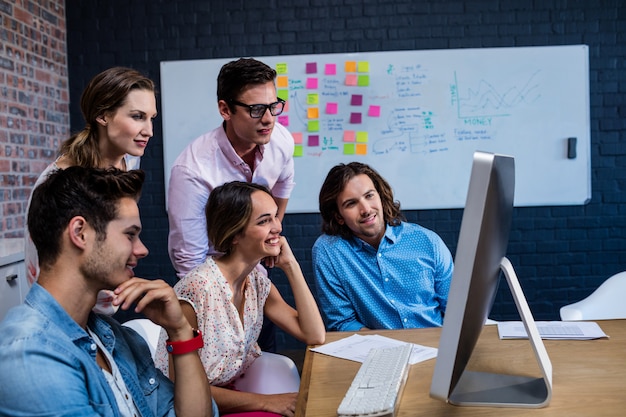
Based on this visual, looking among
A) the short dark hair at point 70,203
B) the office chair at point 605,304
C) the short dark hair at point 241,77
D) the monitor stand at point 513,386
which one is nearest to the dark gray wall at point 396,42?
the office chair at point 605,304

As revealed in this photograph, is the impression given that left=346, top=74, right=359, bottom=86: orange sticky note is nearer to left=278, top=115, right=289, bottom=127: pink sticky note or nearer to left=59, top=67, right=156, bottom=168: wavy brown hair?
left=278, top=115, right=289, bottom=127: pink sticky note

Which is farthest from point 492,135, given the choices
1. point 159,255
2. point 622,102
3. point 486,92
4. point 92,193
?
point 92,193

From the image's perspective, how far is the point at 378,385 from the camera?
131cm

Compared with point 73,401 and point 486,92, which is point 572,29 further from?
point 73,401

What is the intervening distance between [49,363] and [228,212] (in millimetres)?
931

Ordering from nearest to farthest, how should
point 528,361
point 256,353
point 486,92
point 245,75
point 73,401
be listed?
point 73,401 → point 528,361 → point 256,353 → point 245,75 → point 486,92

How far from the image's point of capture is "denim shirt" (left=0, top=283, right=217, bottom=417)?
1057 mm

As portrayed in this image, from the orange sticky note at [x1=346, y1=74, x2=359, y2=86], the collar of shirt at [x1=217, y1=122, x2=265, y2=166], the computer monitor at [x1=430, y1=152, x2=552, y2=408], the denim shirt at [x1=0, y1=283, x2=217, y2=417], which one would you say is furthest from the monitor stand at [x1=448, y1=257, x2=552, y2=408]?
the orange sticky note at [x1=346, y1=74, x2=359, y2=86]

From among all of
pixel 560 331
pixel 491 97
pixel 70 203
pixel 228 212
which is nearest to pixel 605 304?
pixel 560 331

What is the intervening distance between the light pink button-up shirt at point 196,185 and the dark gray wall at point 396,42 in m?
1.83

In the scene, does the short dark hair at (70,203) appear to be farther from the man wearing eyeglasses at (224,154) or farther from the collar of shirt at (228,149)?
the collar of shirt at (228,149)

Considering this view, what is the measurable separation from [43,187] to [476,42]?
3.47 m

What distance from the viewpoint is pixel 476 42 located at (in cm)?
419

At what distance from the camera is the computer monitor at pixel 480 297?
0.98 meters
